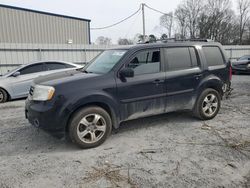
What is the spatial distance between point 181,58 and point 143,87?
1.20 meters

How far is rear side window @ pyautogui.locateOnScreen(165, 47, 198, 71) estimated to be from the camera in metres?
4.74

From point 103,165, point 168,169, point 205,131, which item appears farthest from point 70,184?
point 205,131

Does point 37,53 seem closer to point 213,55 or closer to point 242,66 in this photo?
point 213,55

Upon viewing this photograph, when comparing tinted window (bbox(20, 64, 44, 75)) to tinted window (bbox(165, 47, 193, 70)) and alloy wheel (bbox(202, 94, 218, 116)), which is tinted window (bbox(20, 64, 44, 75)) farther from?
alloy wheel (bbox(202, 94, 218, 116))

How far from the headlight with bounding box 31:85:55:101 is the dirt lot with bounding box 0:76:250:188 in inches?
35.0

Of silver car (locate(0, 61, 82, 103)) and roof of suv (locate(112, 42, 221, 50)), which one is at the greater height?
roof of suv (locate(112, 42, 221, 50))

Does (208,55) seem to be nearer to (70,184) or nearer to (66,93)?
(66,93)

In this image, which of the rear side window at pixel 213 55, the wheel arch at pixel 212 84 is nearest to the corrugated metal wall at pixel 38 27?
the rear side window at pixel 213 55

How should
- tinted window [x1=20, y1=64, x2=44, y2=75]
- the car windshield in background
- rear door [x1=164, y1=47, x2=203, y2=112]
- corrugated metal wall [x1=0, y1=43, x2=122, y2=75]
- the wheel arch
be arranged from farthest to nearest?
corrugated metal wall [x1=0, y1=43, x2=122, y2=75], tinted window [x1=20, y1=64, x2=44, y2=75], the wheel arch, rear door [x1=164, y1=47, x2=203, y2=112], the car windshield in background

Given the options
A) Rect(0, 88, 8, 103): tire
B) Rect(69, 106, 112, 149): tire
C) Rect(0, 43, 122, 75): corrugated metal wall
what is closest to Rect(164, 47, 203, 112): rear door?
Rect(69, 106, 112, 149): tire

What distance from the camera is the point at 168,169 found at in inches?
127

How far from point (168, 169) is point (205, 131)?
5.88 feet

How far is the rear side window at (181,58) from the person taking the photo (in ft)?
15.6

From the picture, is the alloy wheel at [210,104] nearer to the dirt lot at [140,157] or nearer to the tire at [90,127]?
the dirt lot at [140,157]
